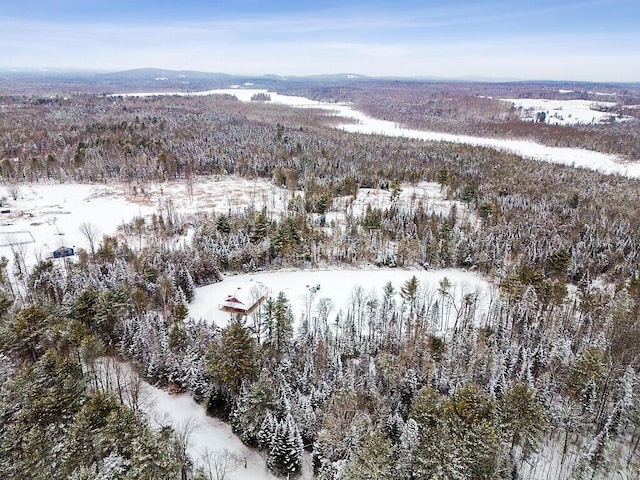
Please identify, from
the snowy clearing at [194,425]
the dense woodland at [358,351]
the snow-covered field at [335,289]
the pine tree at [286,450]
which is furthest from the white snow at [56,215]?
the pine tree at [286,450]

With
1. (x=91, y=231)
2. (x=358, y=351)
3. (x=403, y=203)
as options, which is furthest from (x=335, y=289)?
(x=91, y=231)

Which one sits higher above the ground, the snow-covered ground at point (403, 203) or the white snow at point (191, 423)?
the snow-covered ground at point (403, 203)

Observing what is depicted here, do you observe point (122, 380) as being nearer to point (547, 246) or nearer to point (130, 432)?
point (130, 432)

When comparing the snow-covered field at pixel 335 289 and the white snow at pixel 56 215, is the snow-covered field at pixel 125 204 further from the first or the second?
the snow-covered field at pixel 335 289

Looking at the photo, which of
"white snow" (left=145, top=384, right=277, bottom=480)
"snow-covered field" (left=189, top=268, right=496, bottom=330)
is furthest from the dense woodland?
"snow-covered field" (left=189, top=268, right=496, bottom=330)

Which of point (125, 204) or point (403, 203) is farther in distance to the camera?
point (403, 203)

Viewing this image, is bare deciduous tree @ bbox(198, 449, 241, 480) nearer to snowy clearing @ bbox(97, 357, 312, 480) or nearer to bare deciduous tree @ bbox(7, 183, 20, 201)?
snowy clearing @ bbox(97, 357, 312, 480)

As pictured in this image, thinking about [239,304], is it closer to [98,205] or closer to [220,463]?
[220,463]
